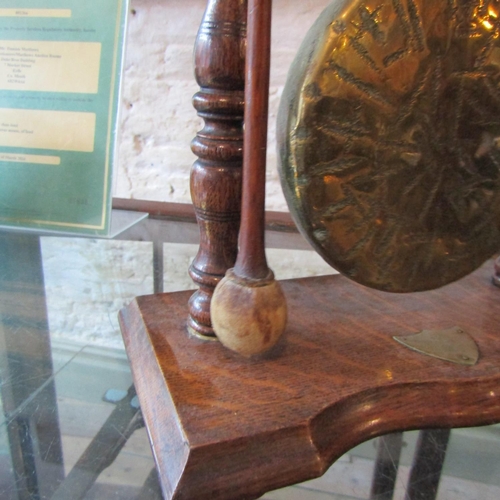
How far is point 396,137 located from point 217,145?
18cm

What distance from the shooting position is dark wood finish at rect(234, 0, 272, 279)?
45 cm

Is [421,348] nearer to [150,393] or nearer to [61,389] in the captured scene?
[150,393]

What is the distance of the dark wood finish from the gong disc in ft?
0.08

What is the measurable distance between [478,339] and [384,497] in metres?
0.23

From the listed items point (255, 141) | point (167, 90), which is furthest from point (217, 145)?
point (167, 90)

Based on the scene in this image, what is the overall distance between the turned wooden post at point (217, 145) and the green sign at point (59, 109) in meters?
0.27

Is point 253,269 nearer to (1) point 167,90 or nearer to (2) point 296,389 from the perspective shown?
(2) point 296,389

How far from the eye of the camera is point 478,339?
633 millimetres

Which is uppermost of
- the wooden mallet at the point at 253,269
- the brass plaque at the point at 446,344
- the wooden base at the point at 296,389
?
the wooden mallet at the point at 253,269

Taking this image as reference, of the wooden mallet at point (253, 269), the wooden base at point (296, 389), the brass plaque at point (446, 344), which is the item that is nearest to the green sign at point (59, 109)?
the wooden base at point (296, 389)

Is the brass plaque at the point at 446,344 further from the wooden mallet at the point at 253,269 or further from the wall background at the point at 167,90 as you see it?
the wall background at the point at 167,90

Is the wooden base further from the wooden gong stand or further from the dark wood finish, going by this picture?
A: the dark wood finish

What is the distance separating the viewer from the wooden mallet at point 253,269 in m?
0.47

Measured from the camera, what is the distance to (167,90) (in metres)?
1.16
